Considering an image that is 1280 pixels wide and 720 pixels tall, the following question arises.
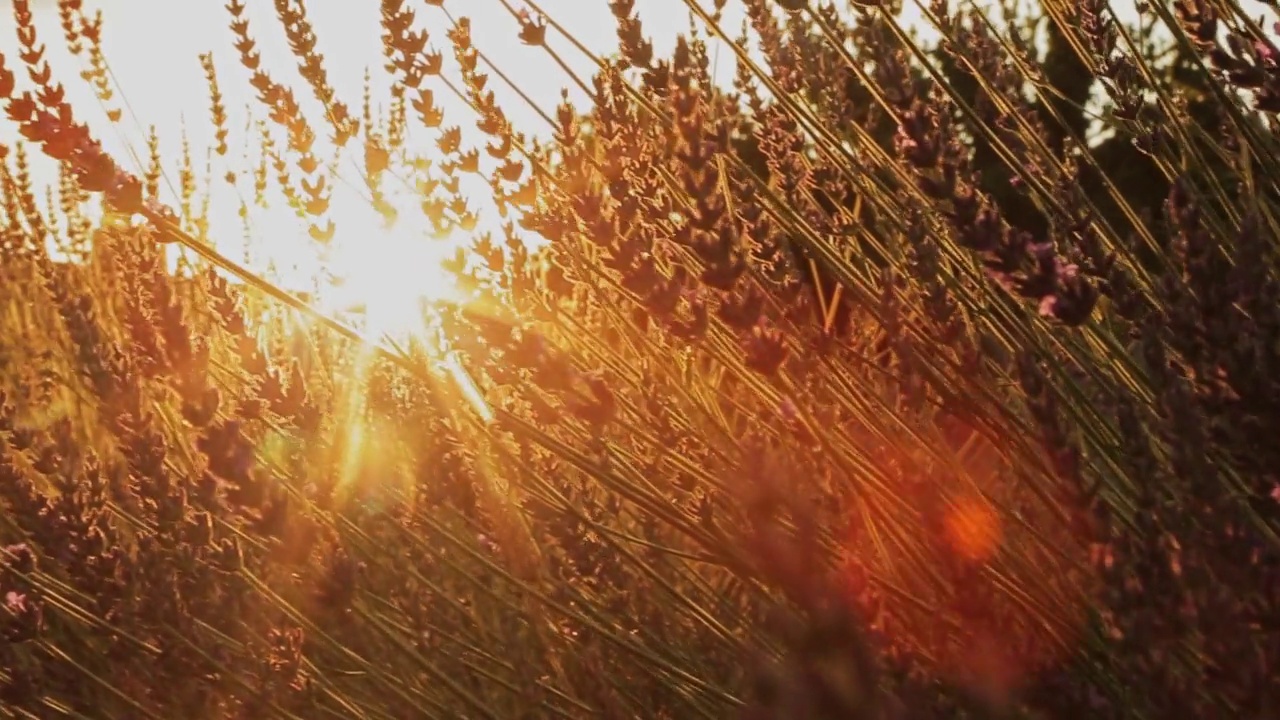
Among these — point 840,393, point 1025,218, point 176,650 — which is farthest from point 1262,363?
point 1025,218

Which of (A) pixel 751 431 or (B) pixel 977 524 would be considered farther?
(A) pixel 751 431

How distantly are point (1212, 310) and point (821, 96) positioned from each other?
1288 millimetres

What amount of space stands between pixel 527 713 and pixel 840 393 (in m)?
0.66

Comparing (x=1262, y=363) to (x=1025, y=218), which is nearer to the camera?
(x=1262, y=363)

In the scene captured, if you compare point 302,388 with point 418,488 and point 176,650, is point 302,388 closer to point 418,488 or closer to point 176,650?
point 176,650

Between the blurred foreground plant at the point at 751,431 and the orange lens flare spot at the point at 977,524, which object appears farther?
the orange lens flare spot at the point at 977,524

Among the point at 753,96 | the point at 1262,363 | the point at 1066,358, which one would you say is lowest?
the point at 1262,363

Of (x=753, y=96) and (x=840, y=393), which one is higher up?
(x=753, y=96)

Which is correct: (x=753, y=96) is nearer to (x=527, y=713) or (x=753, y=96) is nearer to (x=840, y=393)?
(x=840, y=393)

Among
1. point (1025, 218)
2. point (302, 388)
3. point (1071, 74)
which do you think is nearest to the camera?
point (302, 388)

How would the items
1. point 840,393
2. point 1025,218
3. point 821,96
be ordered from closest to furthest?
point 840,393
point 821,96
point 1025,218

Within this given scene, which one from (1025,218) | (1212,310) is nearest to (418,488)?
(1212,310)

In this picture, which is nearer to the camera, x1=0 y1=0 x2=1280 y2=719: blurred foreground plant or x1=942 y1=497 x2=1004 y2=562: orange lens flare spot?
x1=0 y1=0 x2=1280 y2=719: blurred foreground plant

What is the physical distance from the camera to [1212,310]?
0.95 metres
